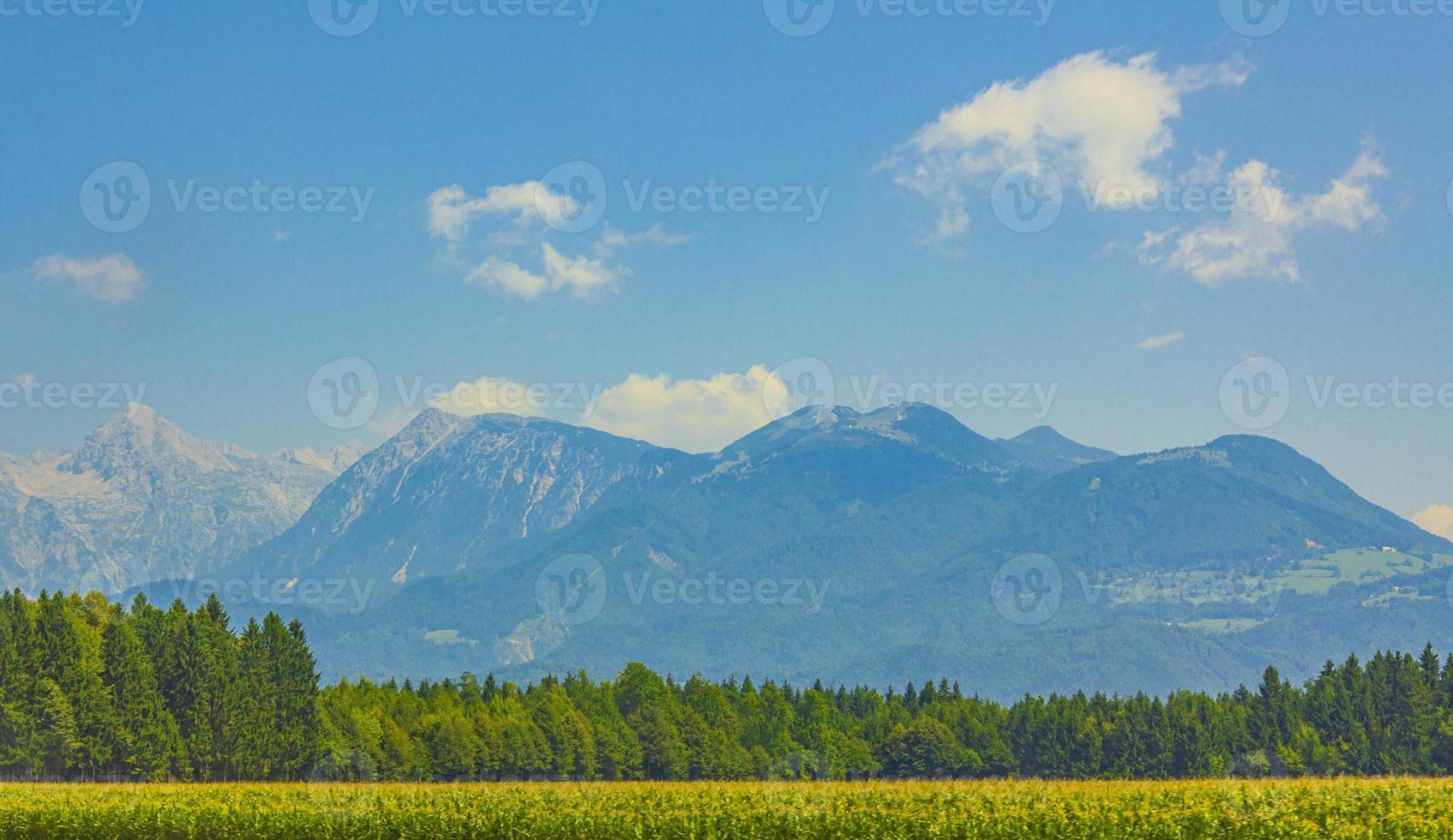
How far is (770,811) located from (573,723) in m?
110

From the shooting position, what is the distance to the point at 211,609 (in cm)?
11869

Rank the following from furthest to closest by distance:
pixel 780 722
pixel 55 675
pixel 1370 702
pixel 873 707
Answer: pixel 873 707, pixel 780 722, pixel 1370 702, pixel 55 675

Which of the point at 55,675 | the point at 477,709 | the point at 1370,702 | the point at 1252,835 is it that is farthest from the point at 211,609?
the point at 1370,702

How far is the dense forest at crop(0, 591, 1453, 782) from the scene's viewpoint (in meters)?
104

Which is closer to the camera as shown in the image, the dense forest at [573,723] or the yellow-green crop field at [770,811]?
the yellow-green crop field at [770,811]

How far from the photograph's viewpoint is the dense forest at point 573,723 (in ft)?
340

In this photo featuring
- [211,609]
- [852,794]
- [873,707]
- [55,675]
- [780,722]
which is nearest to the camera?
[852,794]

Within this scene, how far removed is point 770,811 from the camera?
4562 cm

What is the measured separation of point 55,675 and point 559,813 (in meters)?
72.4

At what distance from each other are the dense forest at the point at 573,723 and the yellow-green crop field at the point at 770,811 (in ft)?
154

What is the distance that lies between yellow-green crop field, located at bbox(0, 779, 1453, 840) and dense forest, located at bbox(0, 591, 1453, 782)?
4682 cm

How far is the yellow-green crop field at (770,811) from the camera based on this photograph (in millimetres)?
39875

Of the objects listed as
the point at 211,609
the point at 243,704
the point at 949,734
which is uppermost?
the point at 211,609

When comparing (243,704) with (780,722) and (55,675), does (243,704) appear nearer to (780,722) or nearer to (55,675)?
(55,675)
